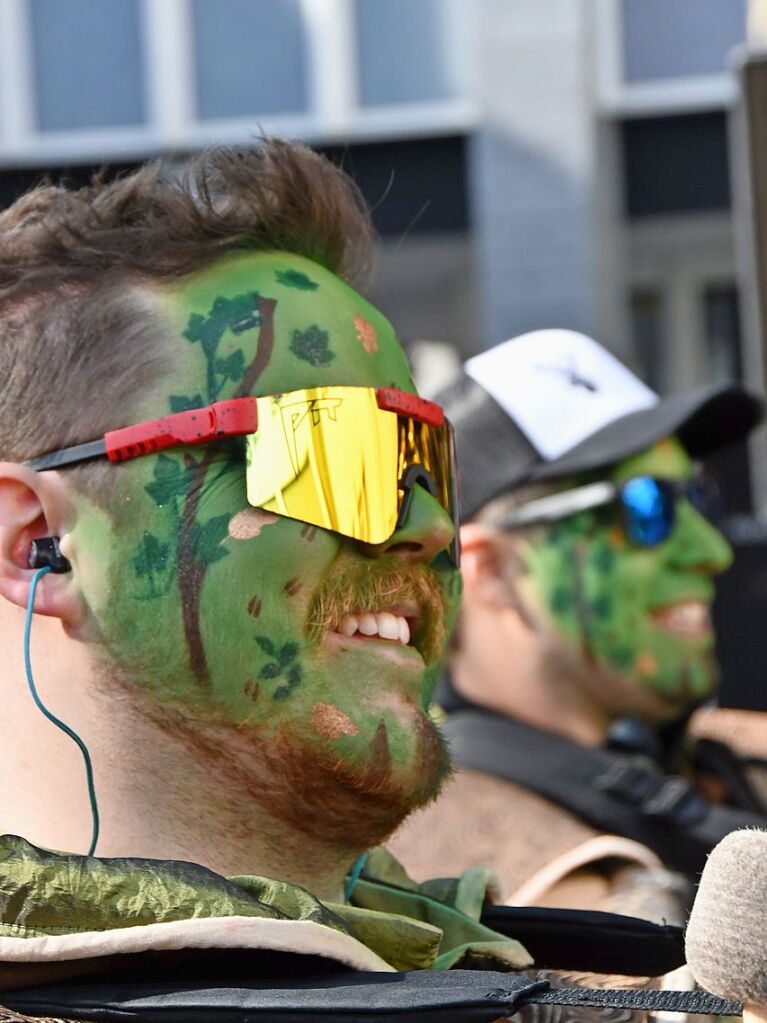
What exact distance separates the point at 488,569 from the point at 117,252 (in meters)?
2.04

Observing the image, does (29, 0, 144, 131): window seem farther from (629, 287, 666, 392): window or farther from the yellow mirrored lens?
the yellow mirrored lens

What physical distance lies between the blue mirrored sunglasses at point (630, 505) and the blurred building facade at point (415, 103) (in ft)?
22.7

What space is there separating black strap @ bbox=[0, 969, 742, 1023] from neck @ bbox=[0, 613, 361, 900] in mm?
262

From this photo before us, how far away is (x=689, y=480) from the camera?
429 cm

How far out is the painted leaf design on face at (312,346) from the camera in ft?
7.22

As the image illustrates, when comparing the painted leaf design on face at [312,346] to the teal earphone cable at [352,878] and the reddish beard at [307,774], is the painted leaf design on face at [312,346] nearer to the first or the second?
the reddish beard at [307,774]

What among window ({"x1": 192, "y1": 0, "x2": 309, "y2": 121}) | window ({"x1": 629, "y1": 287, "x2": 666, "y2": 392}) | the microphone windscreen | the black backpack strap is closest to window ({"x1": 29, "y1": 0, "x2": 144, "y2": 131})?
window ({"x1": 192, "y1": 0, "x2": 309, "y2": 121})

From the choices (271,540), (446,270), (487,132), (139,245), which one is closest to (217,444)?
(271,540)

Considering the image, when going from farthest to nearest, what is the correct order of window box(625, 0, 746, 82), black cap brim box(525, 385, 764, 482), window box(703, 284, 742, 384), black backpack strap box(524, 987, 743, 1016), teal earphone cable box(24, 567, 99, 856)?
window box(703, 284, 742, 384) → window box(625, 0, 746, 82) → black cap brim box(525, 385, 764, 482) → teal earphone cable box(24, 567, 99, 856) → black backpack strap box(524, 987, 743, 1016)

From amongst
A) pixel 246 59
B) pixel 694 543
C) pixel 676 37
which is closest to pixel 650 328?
pixel 676 37

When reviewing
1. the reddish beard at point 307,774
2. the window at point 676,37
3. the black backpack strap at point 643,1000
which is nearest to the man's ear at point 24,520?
the reddish beard at point 307,774

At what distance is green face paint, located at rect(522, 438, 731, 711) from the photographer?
4109 mm

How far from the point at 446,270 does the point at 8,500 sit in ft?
33.3

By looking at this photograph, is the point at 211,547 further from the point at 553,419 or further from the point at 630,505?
the point at 630,505
